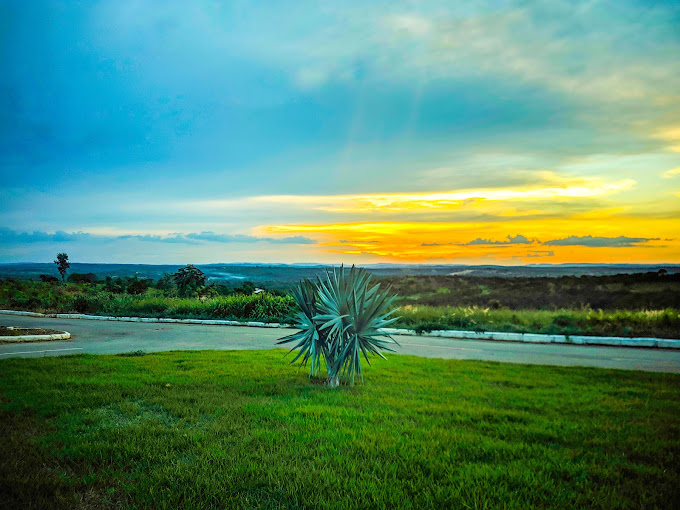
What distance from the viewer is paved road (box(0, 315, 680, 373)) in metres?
11.4

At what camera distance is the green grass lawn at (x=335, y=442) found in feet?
13.6

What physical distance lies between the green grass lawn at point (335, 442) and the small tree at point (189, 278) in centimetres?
2007

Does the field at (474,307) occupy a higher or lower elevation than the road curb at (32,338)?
higher

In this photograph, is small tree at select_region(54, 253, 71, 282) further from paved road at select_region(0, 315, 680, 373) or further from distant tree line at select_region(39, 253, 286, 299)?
paved road at select_region(0, 315, 680, 373)

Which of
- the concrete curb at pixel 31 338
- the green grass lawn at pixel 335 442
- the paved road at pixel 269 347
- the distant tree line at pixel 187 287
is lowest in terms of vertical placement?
the paved road at pixel 269 347

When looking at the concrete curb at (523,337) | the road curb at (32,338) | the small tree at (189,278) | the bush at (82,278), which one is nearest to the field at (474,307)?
the concrete curb at (523,337)

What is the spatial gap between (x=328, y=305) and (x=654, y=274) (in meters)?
47.9

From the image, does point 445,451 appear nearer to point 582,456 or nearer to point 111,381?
point 582,456

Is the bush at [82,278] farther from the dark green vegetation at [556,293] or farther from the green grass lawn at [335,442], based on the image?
the green grass lawn at [335,442]

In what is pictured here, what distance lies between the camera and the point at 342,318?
7855mm

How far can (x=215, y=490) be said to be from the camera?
4.14m

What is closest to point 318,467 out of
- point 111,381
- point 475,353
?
point 111,381

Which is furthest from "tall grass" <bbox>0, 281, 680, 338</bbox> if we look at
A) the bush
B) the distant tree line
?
the bush

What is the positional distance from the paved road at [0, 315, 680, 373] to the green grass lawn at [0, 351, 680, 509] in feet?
8.42
